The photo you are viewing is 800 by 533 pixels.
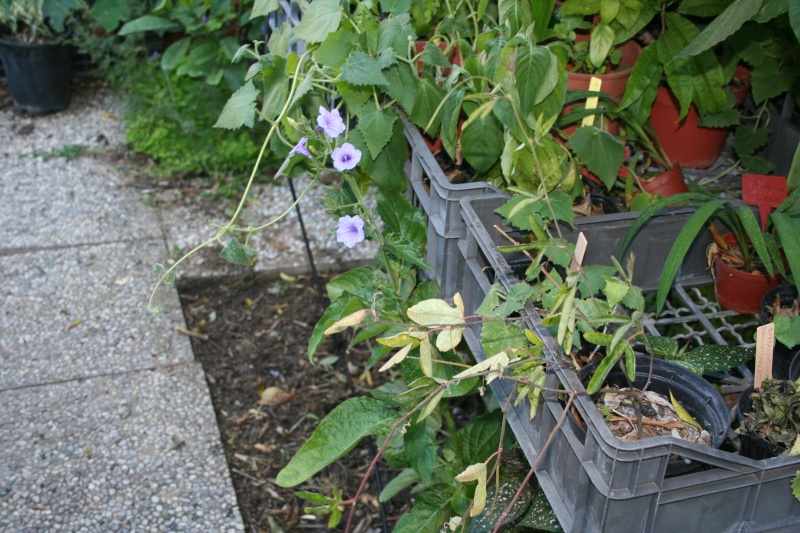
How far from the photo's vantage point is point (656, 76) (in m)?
2.01

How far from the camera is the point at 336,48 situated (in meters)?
1.78

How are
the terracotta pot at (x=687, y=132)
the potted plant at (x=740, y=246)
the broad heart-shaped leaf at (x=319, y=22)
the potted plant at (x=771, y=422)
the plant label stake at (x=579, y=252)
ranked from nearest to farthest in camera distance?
1. the potted plant at (x=771, y=422)
2. the plant label stake at (x=579, y=252)
3. the potted plant at (x=740, y=246)
4. the broad heart-shaped leaf at (x=319, y=22)
5. the terracotta pot at (x=687, y=132)

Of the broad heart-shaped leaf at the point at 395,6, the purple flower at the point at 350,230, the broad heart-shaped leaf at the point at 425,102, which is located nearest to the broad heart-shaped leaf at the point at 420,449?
the purple flower at the point at 350,230

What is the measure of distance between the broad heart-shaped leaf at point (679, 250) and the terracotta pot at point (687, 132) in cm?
58

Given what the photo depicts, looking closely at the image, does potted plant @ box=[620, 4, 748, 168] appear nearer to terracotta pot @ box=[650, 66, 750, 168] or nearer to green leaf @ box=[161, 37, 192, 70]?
terracotta pot @ box=[650, 66, 750, 168]

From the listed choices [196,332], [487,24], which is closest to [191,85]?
[196,332]

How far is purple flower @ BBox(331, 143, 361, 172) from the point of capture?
1.63 metres

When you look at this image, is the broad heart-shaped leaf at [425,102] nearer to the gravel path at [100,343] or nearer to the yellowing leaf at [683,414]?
the gravel path at [100,343]

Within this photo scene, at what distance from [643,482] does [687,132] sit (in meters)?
1.28

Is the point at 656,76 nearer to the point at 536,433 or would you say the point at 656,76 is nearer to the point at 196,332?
the point at 536,433

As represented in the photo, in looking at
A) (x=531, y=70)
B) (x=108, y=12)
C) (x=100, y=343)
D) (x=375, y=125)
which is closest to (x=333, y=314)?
(x=375, y=125)

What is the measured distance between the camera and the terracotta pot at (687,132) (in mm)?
2131

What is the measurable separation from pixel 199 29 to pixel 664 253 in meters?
2.87

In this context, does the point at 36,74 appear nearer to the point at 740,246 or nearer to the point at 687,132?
the point at 687,132
